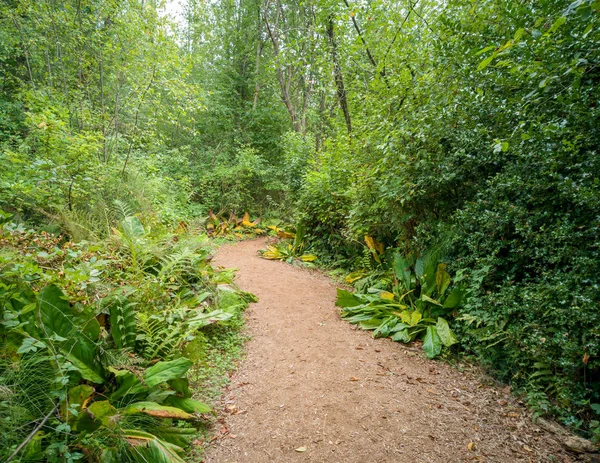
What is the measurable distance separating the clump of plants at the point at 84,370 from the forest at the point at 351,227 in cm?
1

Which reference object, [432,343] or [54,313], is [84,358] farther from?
[432,343]

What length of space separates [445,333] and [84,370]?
11.5ft

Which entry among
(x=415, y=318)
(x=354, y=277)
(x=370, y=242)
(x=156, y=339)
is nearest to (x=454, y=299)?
(x=415, y=318)

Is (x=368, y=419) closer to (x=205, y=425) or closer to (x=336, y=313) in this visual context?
(x=205, y=425)

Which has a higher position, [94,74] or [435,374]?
[94,74]

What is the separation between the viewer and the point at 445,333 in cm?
343

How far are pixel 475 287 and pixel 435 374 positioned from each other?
1041 millimetres

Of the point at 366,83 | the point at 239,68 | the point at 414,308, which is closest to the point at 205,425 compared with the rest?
the point at 414,308

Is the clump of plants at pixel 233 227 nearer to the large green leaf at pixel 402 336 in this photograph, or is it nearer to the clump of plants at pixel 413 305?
the clump of plants at pixel 413 305

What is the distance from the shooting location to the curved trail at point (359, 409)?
2162mm

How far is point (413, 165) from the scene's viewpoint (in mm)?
4266

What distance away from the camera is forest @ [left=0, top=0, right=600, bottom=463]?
1.99 metres

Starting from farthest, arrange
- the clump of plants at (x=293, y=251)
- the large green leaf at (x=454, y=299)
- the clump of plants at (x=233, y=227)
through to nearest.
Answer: the clump of plants at (x=233, y=227) → the clump of plants at (x=293, y=251) → the large green leaf at (x=454, y=299)

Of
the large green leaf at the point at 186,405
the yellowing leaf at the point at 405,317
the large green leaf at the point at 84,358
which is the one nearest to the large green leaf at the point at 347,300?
the yellowing leaf at the point at 405,317
